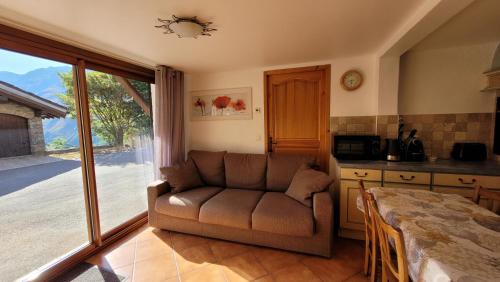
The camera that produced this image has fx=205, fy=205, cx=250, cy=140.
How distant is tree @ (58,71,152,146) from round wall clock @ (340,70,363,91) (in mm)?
2801

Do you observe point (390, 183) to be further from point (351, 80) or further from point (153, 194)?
point (153, 194)

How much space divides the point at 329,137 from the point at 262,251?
170 centimetres

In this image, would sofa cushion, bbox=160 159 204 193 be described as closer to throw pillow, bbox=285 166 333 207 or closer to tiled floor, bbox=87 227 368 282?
tiled floor, bbox=87 227 368 282

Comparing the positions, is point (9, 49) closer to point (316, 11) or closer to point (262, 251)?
point (316, 11)

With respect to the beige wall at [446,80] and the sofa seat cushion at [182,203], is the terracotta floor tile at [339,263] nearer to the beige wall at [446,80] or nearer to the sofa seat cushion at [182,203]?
the sofa seat cushion at [182,203]

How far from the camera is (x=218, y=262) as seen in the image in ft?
6.66

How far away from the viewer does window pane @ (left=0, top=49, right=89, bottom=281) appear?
66.6 inches

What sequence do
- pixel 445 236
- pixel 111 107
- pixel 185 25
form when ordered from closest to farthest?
pixel 445 236, pixel 185 25, pixel 111 107

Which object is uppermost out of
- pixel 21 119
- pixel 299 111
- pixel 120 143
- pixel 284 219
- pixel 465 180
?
pixel 299 111

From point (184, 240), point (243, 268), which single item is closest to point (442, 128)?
point (243, 268)

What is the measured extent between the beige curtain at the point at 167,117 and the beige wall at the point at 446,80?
3.05 m

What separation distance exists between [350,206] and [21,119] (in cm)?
328

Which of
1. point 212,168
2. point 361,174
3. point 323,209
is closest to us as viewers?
point 323,209

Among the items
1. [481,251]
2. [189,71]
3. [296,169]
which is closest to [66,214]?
[189,71]
